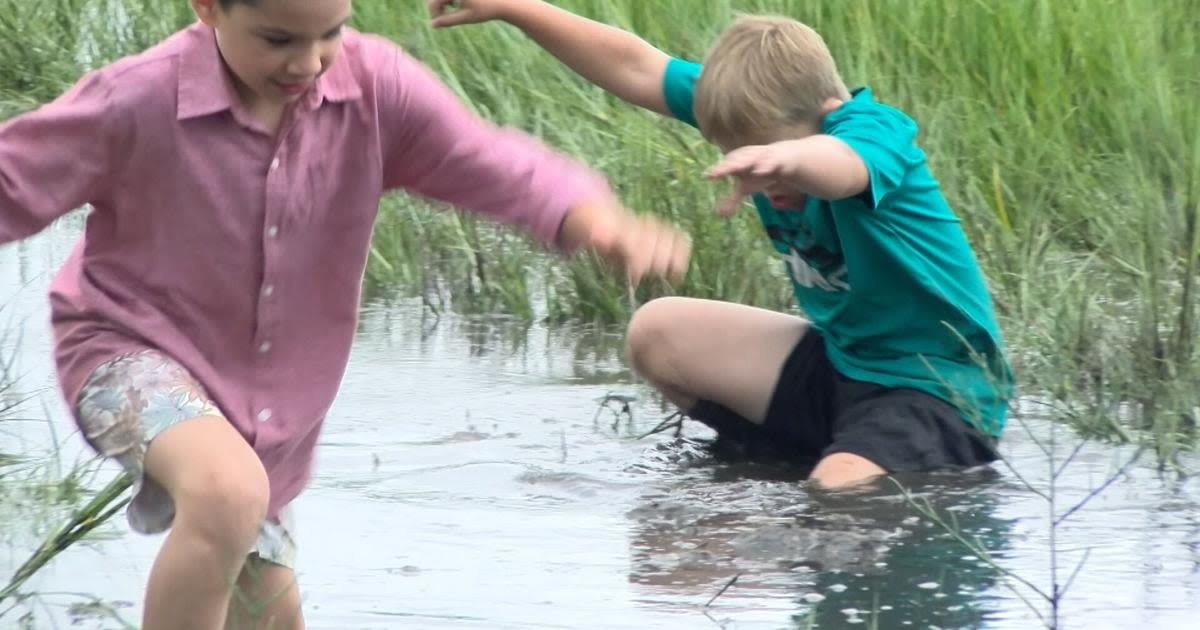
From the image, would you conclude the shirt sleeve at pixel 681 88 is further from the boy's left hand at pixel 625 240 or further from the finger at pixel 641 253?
the finger at pixel 641 253

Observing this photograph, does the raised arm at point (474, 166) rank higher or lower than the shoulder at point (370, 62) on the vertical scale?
lower

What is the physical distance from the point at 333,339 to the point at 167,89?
42cm

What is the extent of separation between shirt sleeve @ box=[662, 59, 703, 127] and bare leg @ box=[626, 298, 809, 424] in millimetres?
380

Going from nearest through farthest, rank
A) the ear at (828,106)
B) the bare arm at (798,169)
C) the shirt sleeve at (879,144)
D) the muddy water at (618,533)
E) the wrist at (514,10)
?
the muddy water at (618,533) → the bare arm at (798,169) → the shirt sleeve at (879,144) → the ear at (828,106) → the wrist at (514,10)

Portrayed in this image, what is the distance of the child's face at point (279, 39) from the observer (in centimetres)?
265

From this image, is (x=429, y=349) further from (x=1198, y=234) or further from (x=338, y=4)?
(x=338, y=4)

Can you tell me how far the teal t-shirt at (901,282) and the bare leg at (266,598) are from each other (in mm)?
1368

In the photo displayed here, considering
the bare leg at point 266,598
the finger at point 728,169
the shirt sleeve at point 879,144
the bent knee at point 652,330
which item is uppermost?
the finger at point 728,169

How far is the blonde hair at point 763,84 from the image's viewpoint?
151 inches

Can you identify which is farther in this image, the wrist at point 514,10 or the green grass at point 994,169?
the green grass at point 994,169

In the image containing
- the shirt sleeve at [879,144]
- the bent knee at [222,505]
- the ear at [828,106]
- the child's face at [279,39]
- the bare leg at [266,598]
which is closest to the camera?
the bent knee at [222,505]

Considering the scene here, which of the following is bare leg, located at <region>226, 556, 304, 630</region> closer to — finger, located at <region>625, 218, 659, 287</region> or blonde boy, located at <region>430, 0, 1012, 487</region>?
finger, located at <region>625, 218, 659, 287</region>

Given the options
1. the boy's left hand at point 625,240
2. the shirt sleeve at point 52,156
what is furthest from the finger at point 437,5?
the shirt sleeve at point 52,156

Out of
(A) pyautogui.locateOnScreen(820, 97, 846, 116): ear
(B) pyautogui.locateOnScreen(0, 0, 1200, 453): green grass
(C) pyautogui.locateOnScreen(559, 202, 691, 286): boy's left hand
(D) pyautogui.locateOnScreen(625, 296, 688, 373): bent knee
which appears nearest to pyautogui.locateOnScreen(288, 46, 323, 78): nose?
(C) pyautogui.locateOnScreen(559, 202, 691, 286): boy's left hand
